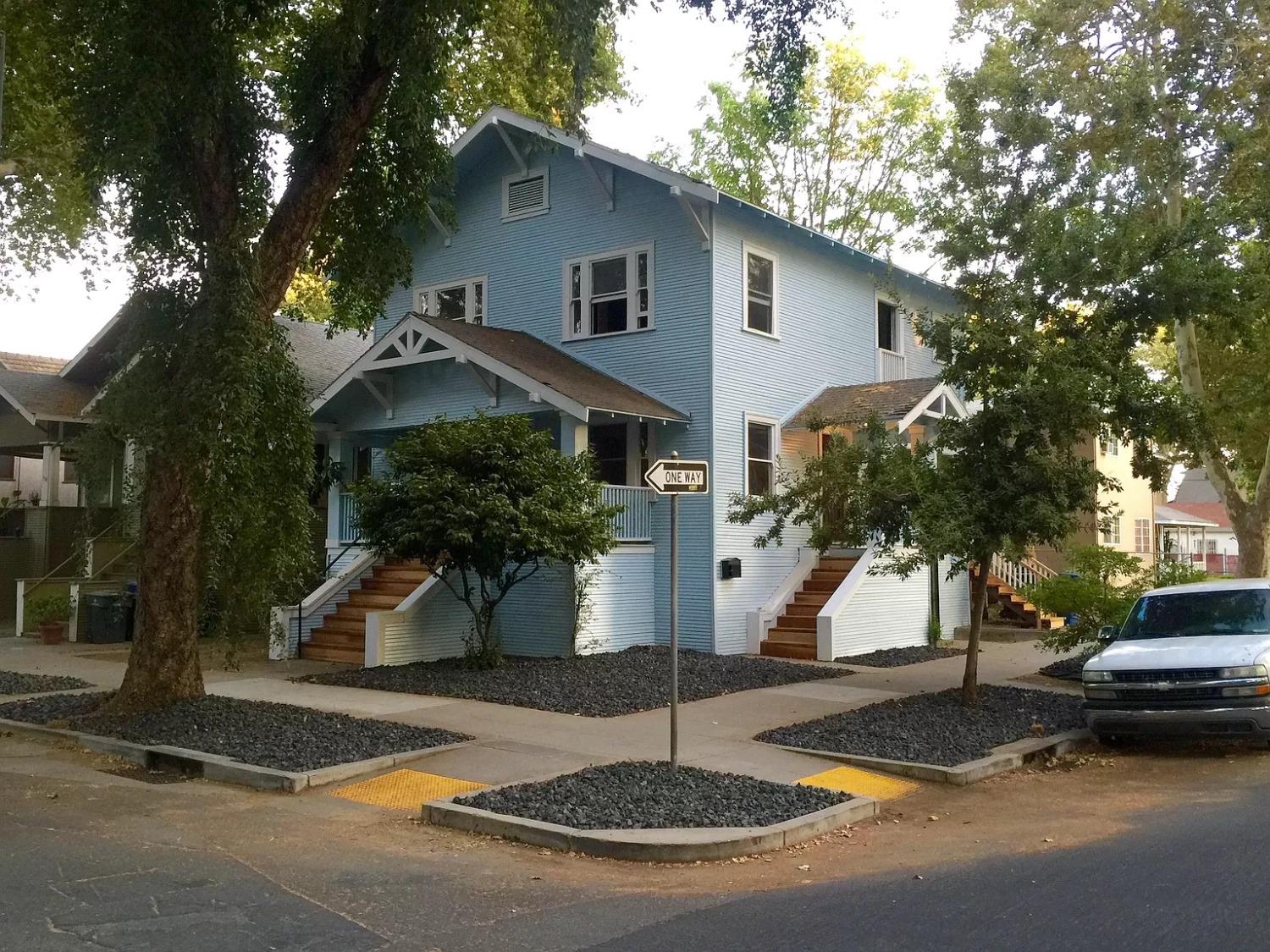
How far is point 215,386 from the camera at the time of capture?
33.8 ft

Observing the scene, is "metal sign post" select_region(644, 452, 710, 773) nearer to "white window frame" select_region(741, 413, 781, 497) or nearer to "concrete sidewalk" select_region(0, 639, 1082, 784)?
"concrete sidewalk" select_region(0, 639, 1082, 784)

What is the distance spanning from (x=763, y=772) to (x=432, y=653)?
336 inches

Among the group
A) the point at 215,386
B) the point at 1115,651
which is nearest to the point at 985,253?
the point at 1115,651

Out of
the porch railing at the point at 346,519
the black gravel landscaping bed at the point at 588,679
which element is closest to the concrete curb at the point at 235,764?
the black gravel landscaping bed at the point at 588,679

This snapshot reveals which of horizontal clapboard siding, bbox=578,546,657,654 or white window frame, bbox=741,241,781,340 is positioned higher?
white window frame, bbox=741,241,781,340

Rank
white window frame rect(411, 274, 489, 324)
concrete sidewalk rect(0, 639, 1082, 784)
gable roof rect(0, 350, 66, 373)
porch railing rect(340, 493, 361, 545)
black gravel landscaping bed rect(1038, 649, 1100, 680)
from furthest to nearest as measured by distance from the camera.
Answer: gable roof rect(0, 350, 66, 373), white window frame rect(411, 274, 489, 324), porch railing rect(340, 493, 361, 545), black gravel landscaping bed rect(1038, 649, 1100, 680), concrete sidewalk rect(0, 639, 1082, 784)

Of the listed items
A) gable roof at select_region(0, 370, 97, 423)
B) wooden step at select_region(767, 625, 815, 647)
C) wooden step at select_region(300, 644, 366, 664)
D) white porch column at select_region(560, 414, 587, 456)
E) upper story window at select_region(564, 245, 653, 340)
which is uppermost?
upper story window at select_region(564, 245, 653, 340)

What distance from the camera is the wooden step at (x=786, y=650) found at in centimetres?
1769

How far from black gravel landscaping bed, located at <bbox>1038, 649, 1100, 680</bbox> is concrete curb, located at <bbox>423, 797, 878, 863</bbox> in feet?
29.4

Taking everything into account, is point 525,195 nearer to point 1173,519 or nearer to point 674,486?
point 674,486

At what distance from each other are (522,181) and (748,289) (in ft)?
16.0

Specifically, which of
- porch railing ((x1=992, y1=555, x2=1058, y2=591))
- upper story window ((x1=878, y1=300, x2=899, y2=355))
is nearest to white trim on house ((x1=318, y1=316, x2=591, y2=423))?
upper story window ((x1=878, y1=300, x2=899, y2=355))

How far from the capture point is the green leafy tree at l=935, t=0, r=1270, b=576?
1274 centimetres

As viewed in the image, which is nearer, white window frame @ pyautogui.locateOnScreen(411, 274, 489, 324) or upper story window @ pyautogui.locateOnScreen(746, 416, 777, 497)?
upper story window @ pyautogui.locateOnScreen(746, 416, 777, 497)
